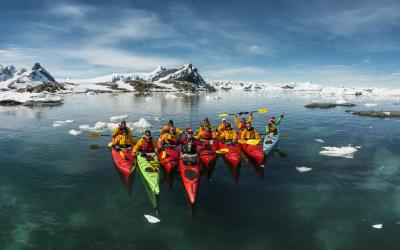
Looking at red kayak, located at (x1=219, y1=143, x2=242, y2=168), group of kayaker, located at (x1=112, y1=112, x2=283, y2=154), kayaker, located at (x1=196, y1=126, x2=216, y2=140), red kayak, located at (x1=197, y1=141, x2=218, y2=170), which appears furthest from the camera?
kayaker, located at (x1=196, y1=126, x2=216, y2=140)

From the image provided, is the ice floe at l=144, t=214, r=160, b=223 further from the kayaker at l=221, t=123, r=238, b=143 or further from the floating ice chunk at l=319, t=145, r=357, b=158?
the floating ice chunk at l=319, t=145, r=357, b=158

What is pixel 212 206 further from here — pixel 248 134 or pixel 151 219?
pixel 248 134

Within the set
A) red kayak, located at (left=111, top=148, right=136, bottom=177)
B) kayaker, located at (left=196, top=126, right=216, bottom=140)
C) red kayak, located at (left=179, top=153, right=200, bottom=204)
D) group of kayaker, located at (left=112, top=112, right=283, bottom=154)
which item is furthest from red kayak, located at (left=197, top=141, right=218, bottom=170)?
red kayak, located at (left=111, top=148, right=136, bottom=177)

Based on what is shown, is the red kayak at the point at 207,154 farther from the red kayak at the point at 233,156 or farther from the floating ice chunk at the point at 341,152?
the floating ice chunk at the point at 341,152

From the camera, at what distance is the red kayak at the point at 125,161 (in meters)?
15.9

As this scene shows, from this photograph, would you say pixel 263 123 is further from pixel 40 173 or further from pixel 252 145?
pixel 40 173

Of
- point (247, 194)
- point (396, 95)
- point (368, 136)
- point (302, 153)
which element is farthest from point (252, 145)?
point (396, 95)

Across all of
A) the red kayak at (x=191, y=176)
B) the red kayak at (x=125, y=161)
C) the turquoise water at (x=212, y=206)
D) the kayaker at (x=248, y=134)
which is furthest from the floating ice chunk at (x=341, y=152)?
the red kayak at (x=125, y=161)

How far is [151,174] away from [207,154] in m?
4.98

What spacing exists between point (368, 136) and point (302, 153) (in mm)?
12006

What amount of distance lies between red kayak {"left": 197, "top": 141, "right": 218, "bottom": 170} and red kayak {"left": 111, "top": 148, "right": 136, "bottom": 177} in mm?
4058

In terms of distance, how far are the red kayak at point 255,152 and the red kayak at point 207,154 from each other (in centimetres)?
269

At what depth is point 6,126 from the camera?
110 feet

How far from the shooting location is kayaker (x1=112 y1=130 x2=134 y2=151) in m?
18.3
